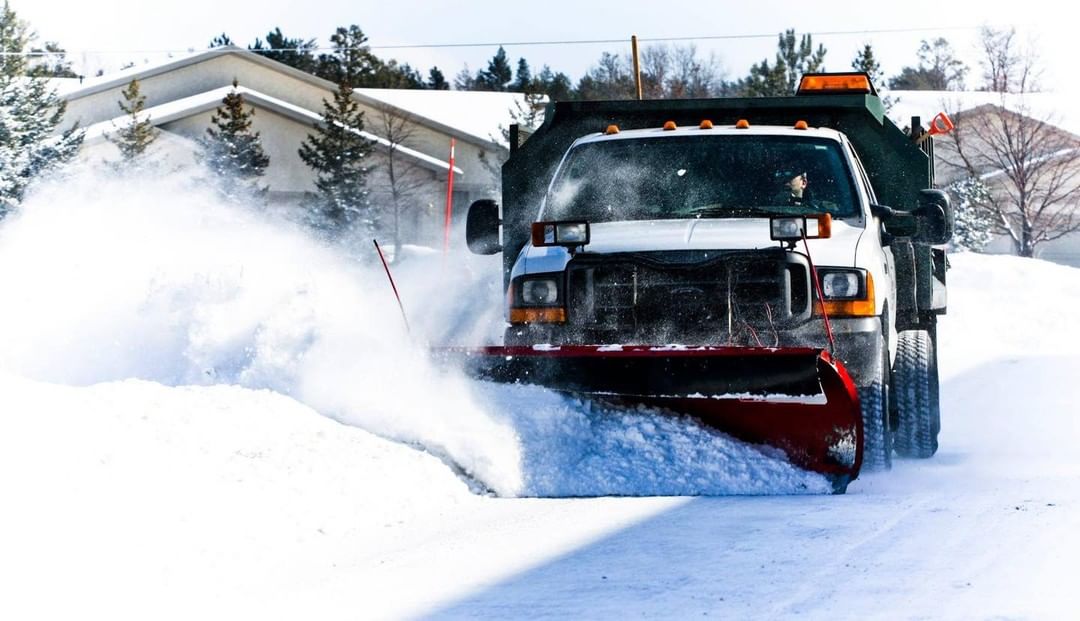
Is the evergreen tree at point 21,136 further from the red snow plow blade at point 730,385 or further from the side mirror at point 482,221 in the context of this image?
the red snow plow blade at point 730,385

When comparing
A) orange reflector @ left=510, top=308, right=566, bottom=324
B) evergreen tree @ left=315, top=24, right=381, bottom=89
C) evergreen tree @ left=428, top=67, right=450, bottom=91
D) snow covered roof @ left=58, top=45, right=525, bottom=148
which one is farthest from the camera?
evergreen tree @ left=428, top=67, right=450, bottom=91

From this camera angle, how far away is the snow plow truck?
6.85 metres

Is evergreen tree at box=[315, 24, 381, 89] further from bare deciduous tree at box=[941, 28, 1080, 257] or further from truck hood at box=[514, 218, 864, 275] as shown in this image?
truck hood at box=[514, 218, 864, 275]

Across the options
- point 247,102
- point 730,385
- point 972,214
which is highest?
point 247,102

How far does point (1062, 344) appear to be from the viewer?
18.9 meters

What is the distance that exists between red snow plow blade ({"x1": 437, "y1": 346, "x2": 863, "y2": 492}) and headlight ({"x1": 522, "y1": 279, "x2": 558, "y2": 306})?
558 millimetres

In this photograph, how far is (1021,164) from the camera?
46969mm

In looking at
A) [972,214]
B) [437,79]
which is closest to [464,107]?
[972,214]

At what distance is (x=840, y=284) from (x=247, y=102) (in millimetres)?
36803

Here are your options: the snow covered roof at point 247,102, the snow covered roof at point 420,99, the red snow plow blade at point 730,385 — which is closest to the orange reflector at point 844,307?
the red snow plow blade at point 730,385

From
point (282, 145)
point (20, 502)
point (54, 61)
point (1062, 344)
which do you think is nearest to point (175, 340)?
point (20, 502)

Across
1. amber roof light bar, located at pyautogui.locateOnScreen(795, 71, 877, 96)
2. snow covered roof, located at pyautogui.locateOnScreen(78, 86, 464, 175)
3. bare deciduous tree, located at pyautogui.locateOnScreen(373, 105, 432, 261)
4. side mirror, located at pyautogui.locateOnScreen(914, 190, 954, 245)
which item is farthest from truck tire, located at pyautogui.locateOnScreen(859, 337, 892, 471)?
snow covered roof, located at pyautogui.locateOnScreen(78, 86, 464, 175)

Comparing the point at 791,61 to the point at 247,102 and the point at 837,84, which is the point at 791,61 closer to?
the point at 247,102

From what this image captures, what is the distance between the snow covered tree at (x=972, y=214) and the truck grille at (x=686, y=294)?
39657 millimetres
